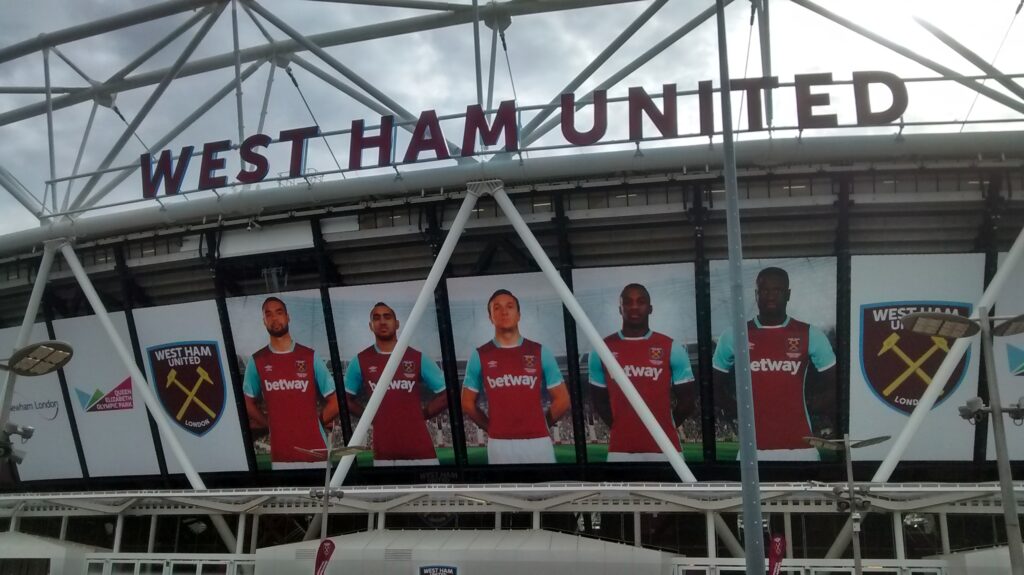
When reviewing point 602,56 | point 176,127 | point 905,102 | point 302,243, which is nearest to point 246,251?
point 302,243

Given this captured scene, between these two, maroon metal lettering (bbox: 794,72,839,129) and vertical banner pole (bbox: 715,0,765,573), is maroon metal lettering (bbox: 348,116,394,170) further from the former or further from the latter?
vertical banner pole (bbox: 715,0,765,573)

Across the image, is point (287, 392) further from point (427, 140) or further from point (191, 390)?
point (427, 140)

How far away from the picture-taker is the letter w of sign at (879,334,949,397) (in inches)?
1283

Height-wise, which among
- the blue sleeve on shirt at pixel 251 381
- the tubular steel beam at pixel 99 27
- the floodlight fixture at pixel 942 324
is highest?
the tubular steel beam at pixel 99 27

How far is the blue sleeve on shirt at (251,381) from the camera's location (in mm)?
37938

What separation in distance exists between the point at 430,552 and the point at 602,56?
787 inches

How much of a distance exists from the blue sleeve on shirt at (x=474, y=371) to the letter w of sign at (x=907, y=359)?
51.4 feet

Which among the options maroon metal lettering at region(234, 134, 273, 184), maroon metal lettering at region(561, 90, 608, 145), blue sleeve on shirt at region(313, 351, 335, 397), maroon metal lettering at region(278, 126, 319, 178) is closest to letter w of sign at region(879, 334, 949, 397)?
maroon metal lettering at region(561, 90, 608, 145)

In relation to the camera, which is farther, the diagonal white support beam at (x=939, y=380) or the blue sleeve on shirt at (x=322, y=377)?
the blue sleeve on shirt at (x=322, y=377)

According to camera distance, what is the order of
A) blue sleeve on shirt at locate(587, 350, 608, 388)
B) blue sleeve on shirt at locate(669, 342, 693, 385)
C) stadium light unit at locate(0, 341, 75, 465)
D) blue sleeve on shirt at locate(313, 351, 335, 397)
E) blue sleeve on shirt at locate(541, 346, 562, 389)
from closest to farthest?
stadium light unit at locate(0, 341, 75, 465), blue sleeve on shirt at locate(669, 342, 693, 385), blue sleeve on shirt at locate(587, 350, 608, 388), blue sleeve on shirt at locate(541, 346, 562, 389), blue sleeve on shirt at locate(313, 351, 335, 397)

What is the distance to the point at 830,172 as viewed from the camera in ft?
105

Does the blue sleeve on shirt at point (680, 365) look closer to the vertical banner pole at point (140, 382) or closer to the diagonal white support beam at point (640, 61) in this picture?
the diagonal white support beam at point (640, 61)

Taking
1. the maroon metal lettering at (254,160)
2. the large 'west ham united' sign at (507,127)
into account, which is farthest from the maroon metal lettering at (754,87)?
the maroon metal lettering at (254,160)

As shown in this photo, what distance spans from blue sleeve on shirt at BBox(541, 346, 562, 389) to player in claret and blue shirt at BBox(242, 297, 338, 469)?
926 centimetres
